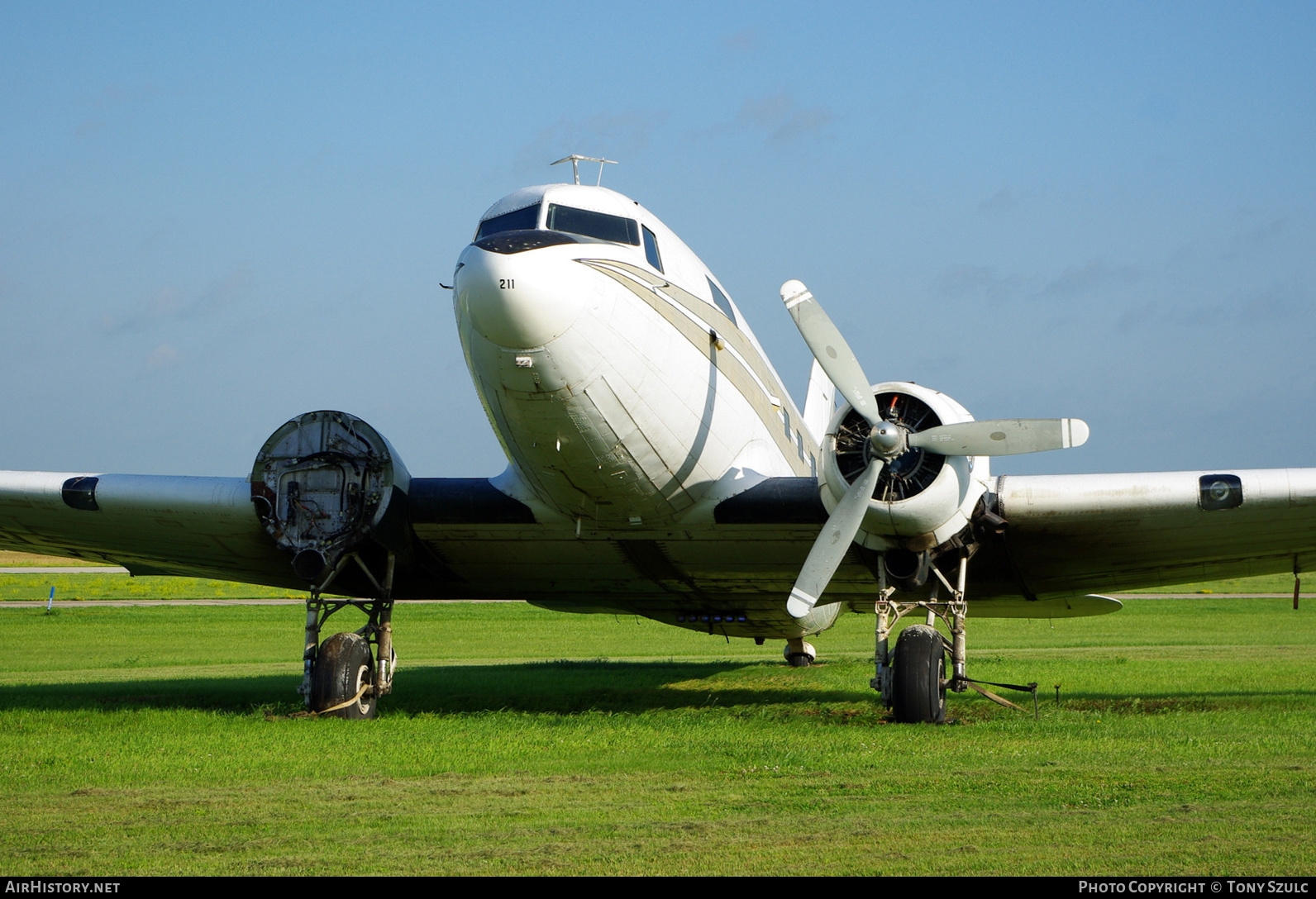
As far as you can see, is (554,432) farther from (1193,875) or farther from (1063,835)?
(1193,875)

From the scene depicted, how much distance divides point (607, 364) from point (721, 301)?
3.37 m

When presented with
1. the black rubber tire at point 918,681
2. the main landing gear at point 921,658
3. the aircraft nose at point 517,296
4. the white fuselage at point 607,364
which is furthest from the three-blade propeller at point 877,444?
the aircraft nose at point 517,296

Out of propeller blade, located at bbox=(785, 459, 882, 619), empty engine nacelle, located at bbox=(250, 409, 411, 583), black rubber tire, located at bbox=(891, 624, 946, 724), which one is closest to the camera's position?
black rubber tire, located at bbox=(891, 624, 946, 724)

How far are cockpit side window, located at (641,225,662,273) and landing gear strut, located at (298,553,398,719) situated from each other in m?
4.67

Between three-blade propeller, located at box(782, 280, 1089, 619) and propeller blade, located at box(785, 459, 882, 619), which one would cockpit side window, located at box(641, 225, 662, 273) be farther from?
propeller blade, located at box(785, 459, 882, 619)

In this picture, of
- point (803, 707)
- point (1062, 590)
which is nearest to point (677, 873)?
point (803, 707)

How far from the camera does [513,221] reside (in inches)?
453

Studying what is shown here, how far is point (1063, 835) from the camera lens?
6.05 meters

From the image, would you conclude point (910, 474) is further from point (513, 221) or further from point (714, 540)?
point (513, 221)

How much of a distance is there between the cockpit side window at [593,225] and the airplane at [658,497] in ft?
0.08

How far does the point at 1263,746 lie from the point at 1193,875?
466 cm

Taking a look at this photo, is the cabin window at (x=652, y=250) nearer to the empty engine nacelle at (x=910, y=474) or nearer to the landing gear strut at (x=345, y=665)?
the empty engine nacelle at (x=910, y=474)

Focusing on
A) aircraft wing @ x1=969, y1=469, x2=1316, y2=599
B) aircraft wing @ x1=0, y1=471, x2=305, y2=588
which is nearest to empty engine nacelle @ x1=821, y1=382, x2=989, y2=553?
aircraft wing @ x1=969, y1=469, x2=1316, y2=599

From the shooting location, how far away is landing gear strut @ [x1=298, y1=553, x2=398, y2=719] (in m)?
12.3
